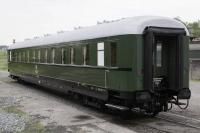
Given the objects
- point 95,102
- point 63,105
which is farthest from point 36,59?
point 95,102

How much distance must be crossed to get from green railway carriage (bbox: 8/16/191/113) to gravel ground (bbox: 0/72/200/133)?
22.5 inches

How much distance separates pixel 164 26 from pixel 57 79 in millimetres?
7525

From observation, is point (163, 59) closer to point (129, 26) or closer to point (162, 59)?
point (162, 59)

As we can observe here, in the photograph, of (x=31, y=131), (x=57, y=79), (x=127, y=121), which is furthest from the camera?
(x=57, y=79)

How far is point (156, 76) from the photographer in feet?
43.1

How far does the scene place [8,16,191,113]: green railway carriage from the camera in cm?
1194

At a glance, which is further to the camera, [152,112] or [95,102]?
[95,102]

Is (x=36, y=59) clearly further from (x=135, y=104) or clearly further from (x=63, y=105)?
(x=135, y=104)

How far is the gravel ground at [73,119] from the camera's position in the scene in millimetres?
11492

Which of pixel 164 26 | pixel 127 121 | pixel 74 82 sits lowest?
pixel 127 121

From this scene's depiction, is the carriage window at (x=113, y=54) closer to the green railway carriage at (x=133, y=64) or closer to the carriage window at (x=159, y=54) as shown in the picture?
the green railway carriage at (x=133, y=64)

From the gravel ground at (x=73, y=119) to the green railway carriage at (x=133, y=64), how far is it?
57 cm

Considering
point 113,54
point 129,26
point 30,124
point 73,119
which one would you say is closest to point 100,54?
point 113,54

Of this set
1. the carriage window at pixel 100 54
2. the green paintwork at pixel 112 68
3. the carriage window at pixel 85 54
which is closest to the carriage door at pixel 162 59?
the green paintwork at pixel 112 68
